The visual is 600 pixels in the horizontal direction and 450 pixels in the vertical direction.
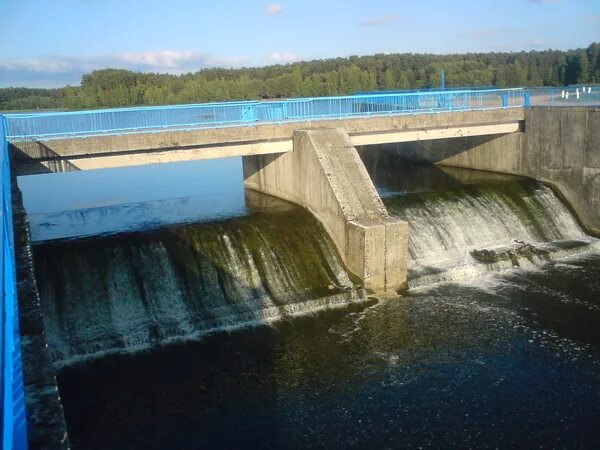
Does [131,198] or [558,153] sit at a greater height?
[558,153]

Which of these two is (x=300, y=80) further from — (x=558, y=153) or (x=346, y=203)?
(x=346, y=203)

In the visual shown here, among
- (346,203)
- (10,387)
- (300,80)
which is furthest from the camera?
(300,80)

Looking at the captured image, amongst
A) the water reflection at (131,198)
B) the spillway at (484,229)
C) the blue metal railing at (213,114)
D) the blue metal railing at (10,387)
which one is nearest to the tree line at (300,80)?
the water reflection at (131,198)

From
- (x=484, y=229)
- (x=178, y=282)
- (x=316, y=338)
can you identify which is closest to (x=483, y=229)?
(x=484, y=229)

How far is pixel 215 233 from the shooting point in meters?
15.8

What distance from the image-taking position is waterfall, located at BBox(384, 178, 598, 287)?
1677 cm

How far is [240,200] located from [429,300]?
9.49 metres

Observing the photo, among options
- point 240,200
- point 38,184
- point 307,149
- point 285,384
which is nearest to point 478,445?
point 285,384

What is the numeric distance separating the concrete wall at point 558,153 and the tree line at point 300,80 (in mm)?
31894

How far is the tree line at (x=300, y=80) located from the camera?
1976 inches

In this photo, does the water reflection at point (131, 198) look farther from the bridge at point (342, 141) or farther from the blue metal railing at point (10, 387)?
the blue metal railing at point (10, 387)

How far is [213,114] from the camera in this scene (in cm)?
1808

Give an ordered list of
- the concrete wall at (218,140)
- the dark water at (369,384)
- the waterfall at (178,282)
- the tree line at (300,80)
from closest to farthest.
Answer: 1. the dark water at (369,384)
2. the waterfall at (178,282)
3. the concrete wall at (218,140)
4. the tree line at (300,80)

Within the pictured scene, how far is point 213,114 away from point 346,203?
5562 mm
